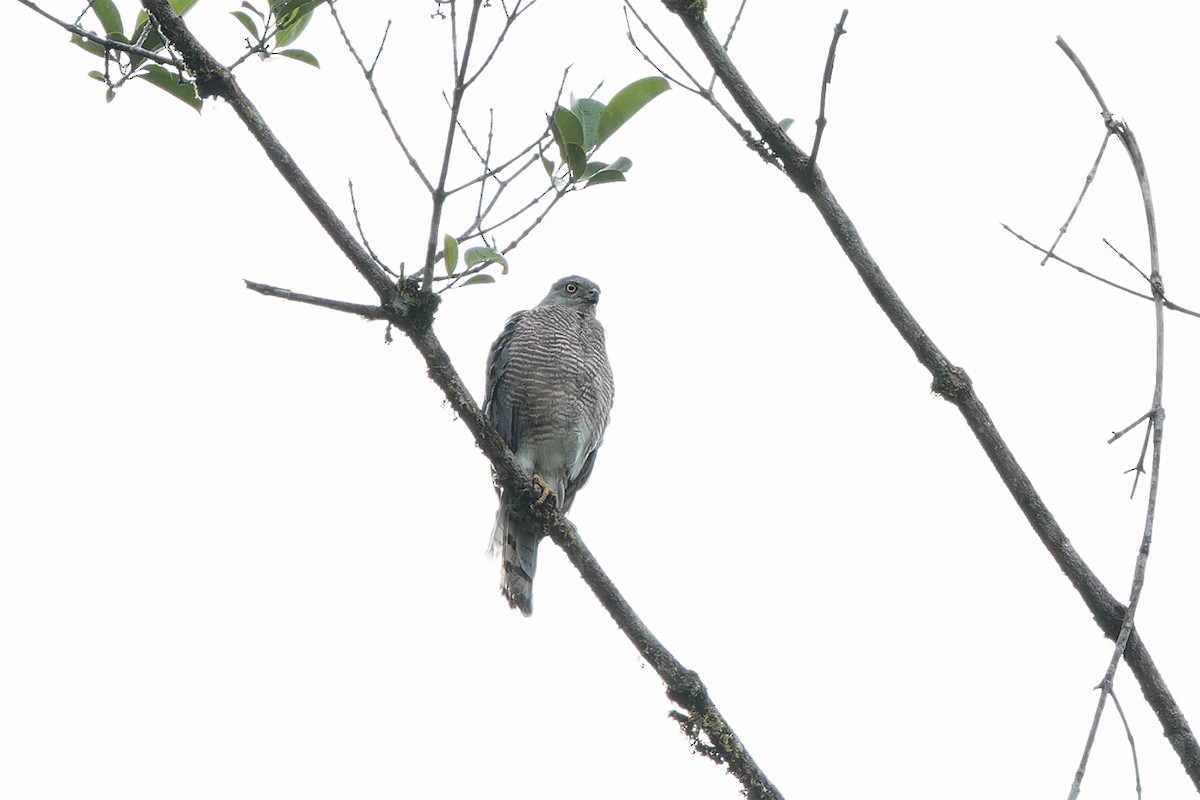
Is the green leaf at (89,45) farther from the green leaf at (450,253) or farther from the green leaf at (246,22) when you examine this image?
the green leaf at (450,253)

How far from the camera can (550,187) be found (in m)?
4.28

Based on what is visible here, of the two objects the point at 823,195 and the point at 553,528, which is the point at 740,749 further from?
the point at 823,195

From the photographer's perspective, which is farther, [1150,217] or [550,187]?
[550,187]

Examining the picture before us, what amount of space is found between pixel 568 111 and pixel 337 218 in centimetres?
96

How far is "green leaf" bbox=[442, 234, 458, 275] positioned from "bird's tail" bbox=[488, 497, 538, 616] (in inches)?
120

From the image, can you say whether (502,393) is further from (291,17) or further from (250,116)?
(250,116)

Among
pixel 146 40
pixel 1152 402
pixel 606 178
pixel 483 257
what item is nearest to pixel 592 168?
pixel 606 178

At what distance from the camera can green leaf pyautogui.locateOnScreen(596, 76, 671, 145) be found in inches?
163

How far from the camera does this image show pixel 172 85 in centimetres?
397

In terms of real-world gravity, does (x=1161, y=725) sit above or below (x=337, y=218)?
below

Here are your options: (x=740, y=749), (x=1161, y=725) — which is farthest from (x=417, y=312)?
(x=1161, y=725)

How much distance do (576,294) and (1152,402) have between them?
6.13 m

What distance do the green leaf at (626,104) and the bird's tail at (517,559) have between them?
3118 millimetres

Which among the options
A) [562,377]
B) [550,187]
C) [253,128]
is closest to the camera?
[253,128]
